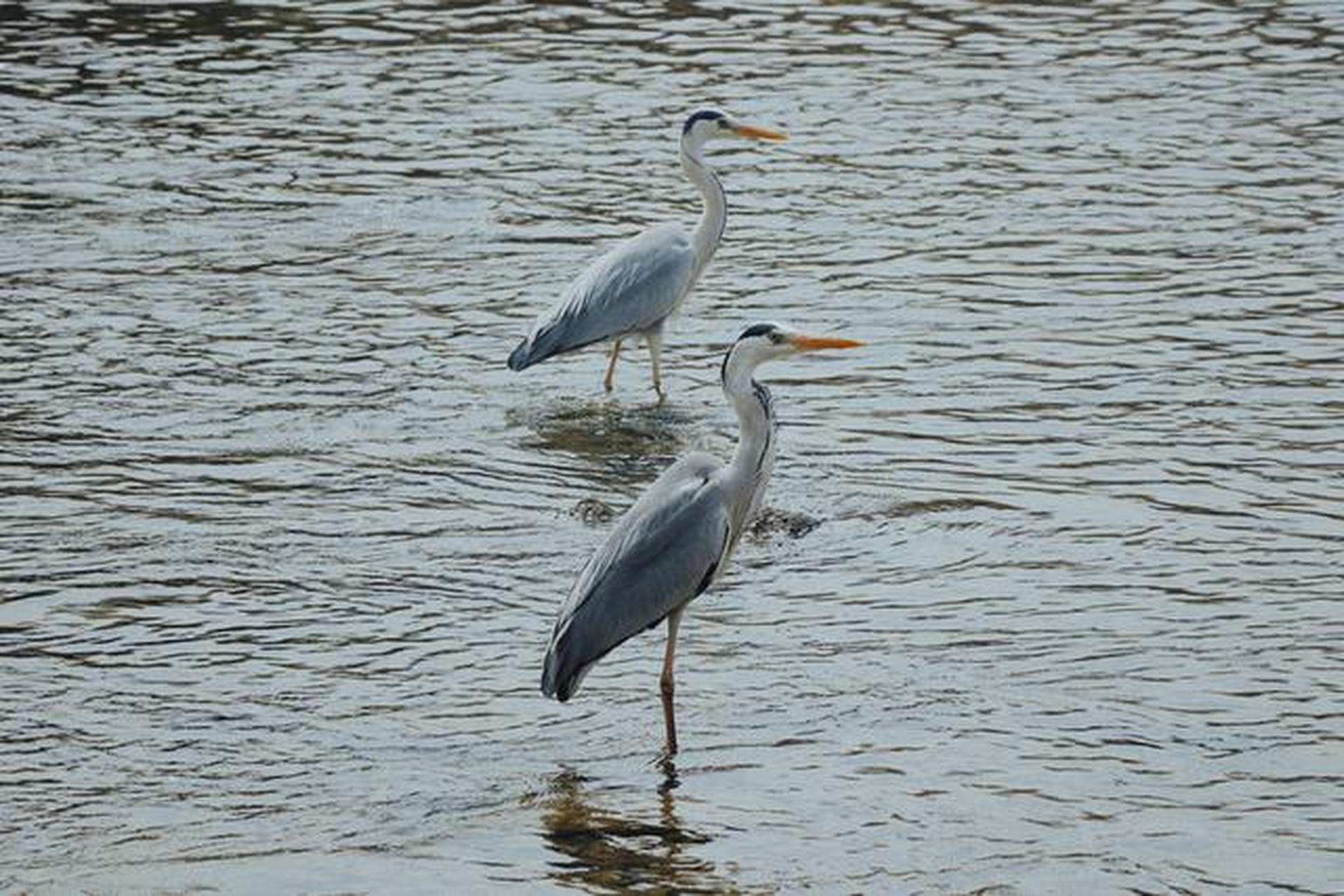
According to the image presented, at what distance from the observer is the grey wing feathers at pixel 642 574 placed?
25.5ft

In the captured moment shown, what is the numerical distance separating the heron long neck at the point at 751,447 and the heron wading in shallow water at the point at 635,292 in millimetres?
3585

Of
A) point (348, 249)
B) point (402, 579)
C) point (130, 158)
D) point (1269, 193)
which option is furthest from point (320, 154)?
point (402, 579)

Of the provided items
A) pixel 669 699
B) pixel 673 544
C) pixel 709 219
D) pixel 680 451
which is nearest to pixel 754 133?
pixel 709 219

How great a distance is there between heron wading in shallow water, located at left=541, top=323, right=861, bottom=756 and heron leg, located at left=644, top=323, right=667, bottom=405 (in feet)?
11.3

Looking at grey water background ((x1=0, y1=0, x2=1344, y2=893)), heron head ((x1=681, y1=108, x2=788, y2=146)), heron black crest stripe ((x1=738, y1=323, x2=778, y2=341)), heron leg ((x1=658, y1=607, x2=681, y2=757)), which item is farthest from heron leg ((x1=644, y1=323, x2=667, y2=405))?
heron leg ((x1=658, y1=607, x2=681, y2=757))

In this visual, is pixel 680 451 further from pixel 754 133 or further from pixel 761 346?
pixel 761 346

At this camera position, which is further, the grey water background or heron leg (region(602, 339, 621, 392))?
heron leg (region(602, 339, 621, 392))

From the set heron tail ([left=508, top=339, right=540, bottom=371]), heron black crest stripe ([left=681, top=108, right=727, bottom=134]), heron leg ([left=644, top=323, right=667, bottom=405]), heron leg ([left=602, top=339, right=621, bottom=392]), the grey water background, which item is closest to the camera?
the grey water background

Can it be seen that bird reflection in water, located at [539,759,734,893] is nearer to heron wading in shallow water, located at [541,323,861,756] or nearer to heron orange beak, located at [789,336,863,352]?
heron wading in shallow water, located at [541,323,861,756]

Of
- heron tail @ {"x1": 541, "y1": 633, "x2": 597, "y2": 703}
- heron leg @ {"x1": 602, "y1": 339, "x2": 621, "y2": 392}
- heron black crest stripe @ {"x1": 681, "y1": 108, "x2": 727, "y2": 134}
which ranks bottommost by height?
heron leg @ {"x1": 602, "y1": 339, "x2": 621, "y2": 392}

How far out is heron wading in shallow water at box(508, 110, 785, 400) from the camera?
11.8m

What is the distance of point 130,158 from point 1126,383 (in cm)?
707

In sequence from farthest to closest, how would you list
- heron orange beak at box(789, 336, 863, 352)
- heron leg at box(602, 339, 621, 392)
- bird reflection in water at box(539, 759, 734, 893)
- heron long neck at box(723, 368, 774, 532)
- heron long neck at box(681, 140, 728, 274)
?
heron long neck at box(681, 140, 728, 274) < heron leg at box(602, 339, 621, 392) < heron orange beak at box(789, 336, 863, 352) < heron long neck at box(723, 368, 774, 532) < bird reflection in water at box(539, 759, 734, 893)

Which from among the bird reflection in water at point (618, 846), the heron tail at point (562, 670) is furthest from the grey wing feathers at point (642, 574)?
the bird reflection in water at point (618, 846)
